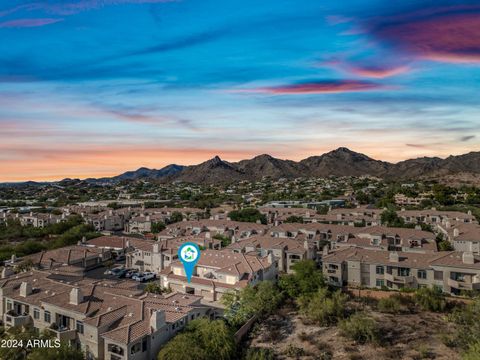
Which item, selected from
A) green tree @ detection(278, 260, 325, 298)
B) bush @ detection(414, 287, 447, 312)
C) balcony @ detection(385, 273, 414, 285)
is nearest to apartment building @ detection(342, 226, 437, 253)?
balcony @ detection(385, 273, 414, 285)

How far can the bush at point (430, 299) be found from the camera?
33.0 metres

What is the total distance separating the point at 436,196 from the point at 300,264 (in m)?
78.5

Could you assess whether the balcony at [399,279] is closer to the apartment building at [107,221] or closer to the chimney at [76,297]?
the chimney at [76,297]

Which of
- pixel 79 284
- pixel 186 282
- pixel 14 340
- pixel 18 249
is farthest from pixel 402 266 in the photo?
pixel 18 249

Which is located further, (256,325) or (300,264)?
(300,264)

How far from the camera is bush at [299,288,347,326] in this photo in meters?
30.9

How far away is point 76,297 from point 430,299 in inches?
Answer: 1125

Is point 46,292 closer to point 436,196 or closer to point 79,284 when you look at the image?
point 79,284

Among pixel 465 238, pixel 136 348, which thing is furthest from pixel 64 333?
pixel 465 238

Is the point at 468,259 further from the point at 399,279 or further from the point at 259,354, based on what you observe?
the point at 259,354

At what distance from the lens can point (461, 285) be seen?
115 feet

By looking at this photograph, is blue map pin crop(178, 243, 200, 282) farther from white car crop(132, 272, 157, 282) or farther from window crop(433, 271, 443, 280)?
window crop(433, 271, 443, 280)

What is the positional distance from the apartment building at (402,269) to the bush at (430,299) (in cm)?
210

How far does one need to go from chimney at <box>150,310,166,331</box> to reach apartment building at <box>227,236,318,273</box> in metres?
19.8
